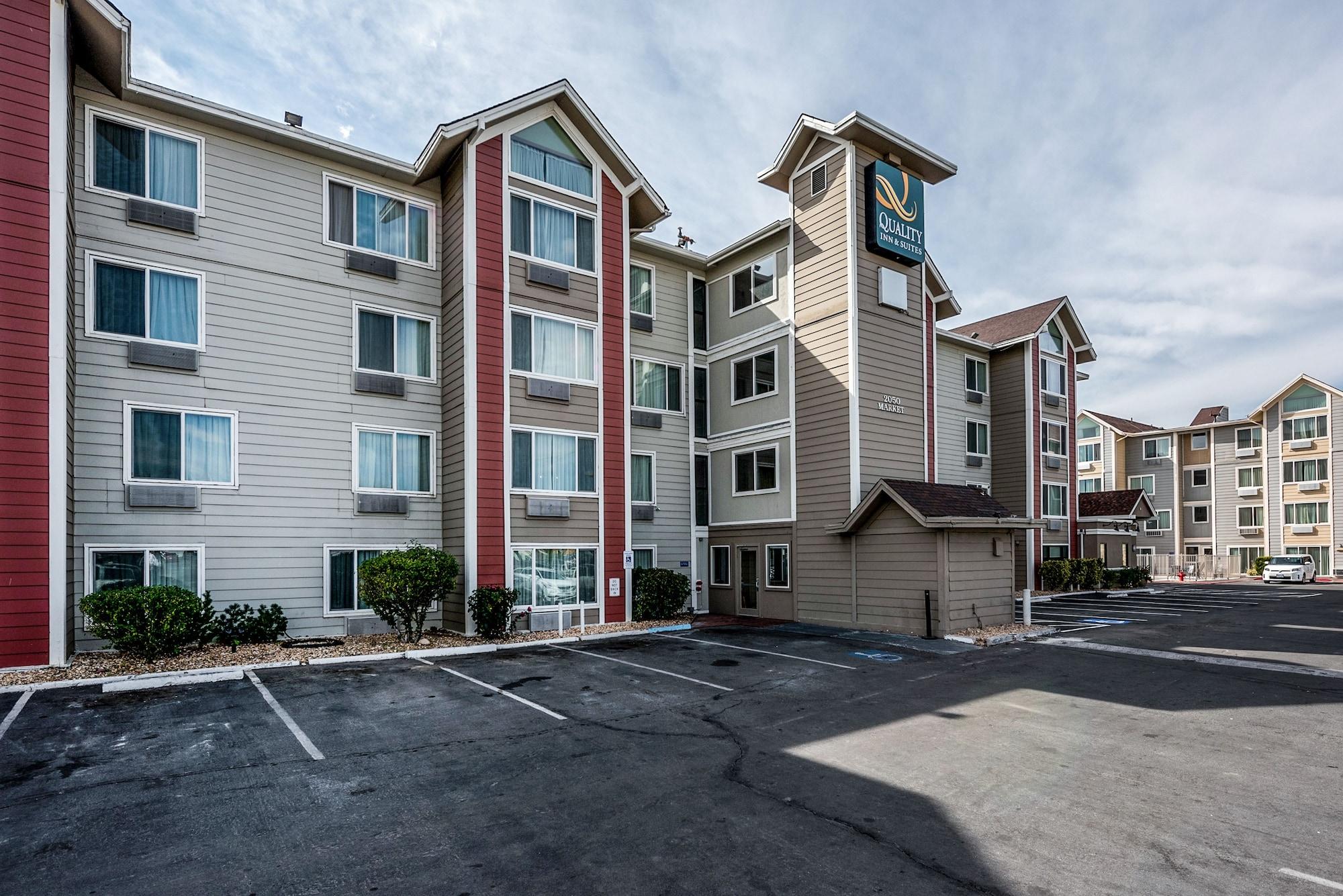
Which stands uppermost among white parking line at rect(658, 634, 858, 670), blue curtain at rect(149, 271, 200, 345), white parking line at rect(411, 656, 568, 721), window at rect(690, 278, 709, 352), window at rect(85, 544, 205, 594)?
window at rect(690, 278, 709, 352)

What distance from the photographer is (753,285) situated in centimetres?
2277

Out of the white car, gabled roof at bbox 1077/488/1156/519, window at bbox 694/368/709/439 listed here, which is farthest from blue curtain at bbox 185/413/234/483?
the white car

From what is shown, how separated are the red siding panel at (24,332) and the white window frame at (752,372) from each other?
648 inches

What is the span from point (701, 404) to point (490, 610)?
34.1ft

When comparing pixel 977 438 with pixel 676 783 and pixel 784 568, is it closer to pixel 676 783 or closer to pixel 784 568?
pixel 784 568

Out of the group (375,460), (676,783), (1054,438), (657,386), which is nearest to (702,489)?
(657,386)

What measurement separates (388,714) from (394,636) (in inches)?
263

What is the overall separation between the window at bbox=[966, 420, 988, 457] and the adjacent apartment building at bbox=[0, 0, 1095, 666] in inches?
291

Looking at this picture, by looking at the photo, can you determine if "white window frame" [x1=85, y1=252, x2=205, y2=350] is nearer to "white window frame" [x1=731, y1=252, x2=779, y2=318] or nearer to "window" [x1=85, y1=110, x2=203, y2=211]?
"window" [x1=85, y1=110, x2=203, y2=211]

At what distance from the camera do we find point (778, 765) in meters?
7.75

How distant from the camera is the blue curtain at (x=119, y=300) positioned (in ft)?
46.8

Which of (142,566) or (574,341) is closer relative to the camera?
(142,566)

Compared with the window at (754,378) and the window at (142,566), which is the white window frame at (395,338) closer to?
the window at (142,566)

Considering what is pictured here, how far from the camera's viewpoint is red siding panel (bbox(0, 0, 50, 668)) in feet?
39.1
